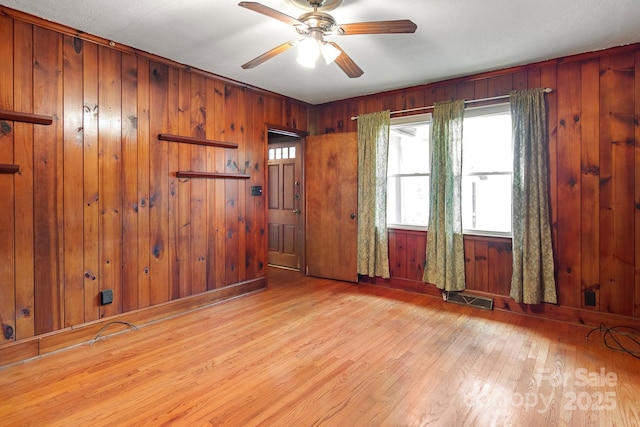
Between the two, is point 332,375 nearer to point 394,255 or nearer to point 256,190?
point 394,255

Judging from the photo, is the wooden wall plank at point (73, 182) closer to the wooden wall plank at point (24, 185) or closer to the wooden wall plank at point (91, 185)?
the wooden wall plank at point (91, 185)

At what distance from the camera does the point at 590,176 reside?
310 cm

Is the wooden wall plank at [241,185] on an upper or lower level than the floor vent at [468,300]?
upper

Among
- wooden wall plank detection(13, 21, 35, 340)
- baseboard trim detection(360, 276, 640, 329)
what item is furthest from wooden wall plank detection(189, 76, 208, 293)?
baseboard trim detection(360, 276, 640, 329)

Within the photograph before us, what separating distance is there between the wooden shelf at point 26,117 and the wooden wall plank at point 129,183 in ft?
1.82

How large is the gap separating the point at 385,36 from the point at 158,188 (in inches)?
95.2

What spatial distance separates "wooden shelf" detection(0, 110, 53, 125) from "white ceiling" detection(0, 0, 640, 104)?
710 millimetres

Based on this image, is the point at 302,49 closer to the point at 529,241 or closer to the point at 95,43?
the point at 95,43

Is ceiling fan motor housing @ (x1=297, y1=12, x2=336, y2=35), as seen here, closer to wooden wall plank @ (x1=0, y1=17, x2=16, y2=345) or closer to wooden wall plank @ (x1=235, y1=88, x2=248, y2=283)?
wooden wall plank @ (x1=235, y1=88, x2=248, y2=283)

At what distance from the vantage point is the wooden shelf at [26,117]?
2.37m

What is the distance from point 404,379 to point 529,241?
2002mm

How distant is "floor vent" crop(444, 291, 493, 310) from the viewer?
3.59 metres

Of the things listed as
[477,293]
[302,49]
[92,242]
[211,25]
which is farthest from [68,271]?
[477,293]

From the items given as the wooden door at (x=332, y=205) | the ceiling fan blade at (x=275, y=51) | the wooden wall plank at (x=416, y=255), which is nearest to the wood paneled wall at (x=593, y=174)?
the wooden wall plank at (x=416, y=255)
